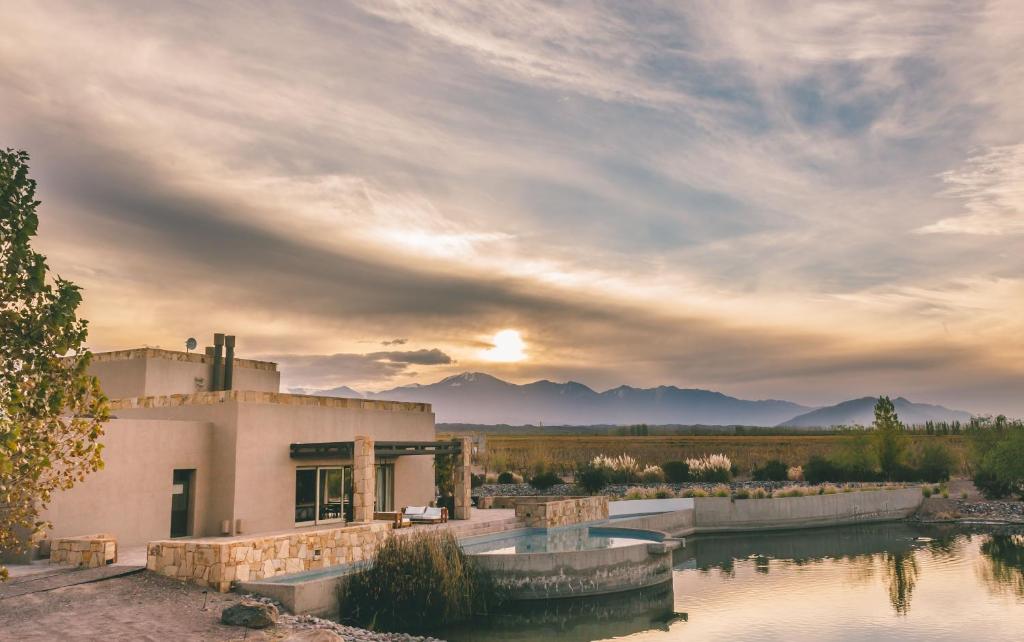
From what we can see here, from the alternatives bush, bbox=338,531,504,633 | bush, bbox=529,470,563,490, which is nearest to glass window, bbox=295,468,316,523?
bush, bbox=338,531,504,633

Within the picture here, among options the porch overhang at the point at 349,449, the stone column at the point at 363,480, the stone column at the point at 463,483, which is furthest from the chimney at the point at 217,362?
the stone column at the point at 463,483

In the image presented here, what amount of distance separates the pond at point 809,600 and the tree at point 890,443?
13.2 m

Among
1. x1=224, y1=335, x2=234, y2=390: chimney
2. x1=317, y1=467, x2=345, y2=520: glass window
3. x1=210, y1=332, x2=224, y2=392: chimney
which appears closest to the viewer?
x1=317, y1=467, x2=345, y2=520: glass window

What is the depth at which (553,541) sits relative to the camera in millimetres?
19484

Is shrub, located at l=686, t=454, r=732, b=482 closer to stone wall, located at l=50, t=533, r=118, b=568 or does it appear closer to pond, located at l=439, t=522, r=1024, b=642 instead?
pond, located at l=439, t=522, r=1024, b=642

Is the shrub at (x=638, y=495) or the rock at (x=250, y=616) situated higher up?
the shrub at (x=638, y=495)

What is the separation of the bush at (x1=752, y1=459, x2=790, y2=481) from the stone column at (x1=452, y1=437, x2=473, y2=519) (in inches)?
800

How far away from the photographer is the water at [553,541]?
17.8 m

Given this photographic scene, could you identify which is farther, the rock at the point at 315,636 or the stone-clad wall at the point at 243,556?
the stone-clad wall at the point at 243,556

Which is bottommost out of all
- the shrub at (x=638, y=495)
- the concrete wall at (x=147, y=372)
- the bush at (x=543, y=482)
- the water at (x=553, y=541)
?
the water at (x=553, y=541)

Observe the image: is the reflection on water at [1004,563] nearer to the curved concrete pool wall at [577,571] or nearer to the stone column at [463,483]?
the curved concrete pool wall at [577,571]

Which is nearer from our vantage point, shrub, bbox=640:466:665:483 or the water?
the water

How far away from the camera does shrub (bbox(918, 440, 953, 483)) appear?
37750 millimetres

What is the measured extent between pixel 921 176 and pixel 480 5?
1504 cm
